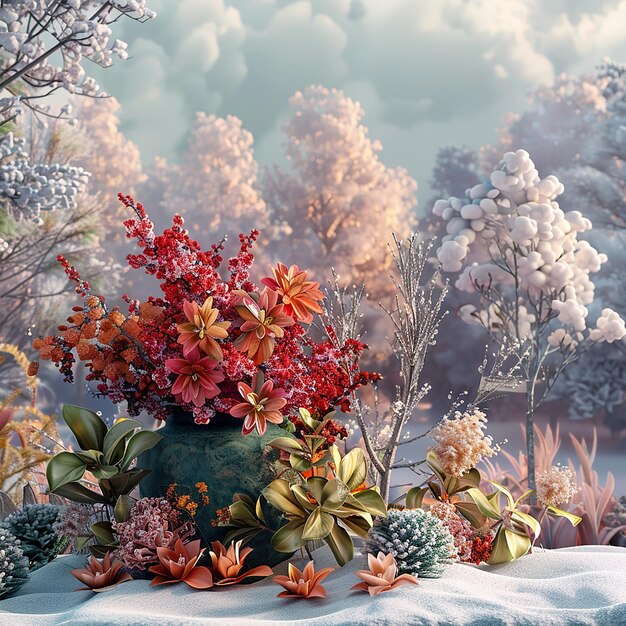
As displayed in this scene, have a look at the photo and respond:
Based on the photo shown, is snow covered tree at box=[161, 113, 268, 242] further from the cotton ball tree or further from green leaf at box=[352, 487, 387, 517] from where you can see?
green leaf at box=[352, 487, 387, 517]

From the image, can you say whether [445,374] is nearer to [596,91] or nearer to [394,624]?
[596,91]

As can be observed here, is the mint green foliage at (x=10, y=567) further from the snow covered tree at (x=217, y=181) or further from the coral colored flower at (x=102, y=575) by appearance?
the snow covered tree at (x=217, y=181)

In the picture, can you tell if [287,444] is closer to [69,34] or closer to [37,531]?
→ [37,531]

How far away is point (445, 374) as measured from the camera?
1165 centimetres

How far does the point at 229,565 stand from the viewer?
8.28 ft

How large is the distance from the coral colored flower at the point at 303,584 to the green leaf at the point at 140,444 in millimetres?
628

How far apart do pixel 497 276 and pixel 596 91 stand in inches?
397

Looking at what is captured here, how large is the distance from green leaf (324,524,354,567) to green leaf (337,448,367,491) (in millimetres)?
186

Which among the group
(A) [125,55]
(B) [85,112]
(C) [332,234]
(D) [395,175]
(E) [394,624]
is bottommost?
(E) [394,624]

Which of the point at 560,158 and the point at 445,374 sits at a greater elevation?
the point at 560,158

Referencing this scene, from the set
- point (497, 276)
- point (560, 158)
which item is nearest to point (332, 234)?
point (560, 158)

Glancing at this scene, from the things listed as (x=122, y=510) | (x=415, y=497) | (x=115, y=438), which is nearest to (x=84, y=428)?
(x=115, y=438)

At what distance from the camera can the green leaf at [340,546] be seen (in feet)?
8.20

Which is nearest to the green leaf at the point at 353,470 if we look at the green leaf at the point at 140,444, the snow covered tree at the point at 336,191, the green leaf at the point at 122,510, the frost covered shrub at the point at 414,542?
the frost covered shrub at the point at 414,542
